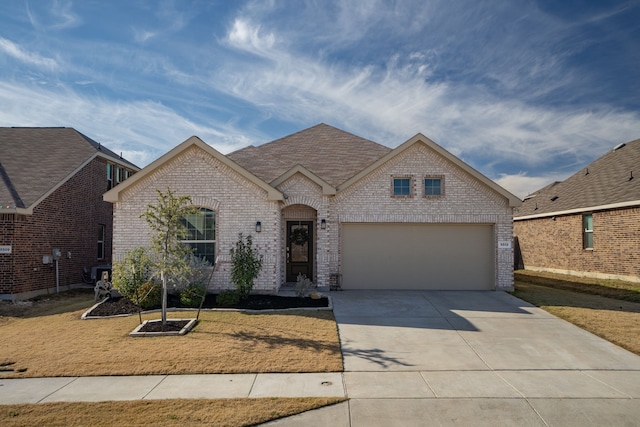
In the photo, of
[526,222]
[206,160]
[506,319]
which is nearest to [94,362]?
[206,160]

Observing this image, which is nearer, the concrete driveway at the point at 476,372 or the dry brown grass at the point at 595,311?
the concrete driveway at the point at 476,372

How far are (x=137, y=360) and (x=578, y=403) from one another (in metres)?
6.91

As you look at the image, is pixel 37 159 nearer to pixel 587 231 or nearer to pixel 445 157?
pixel 445 157

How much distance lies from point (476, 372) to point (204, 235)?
8826 millimetres

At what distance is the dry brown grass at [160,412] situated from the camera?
4805mm

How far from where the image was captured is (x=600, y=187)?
61.5 feet

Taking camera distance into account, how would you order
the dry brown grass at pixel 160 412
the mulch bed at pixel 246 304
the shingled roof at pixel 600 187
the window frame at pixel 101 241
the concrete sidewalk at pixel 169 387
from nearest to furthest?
the dry brown grass at pixel 160 412 < the concrete sidewalk at pixel 169 387 < the mulch bed at pixel 246 304 < the shingled roof at pixel 600 187 < the window frame at pixel 101 241

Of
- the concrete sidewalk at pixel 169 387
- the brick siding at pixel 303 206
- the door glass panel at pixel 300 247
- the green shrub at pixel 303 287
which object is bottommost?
the concrete sidewalk at pixel 169 387

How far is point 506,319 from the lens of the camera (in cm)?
990

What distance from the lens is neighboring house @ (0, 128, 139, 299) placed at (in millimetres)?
12930

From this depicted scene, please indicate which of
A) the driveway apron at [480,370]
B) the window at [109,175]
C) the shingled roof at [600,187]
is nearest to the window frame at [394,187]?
the driveway apron at [480,370]

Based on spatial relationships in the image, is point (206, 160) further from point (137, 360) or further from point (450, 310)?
point (450, 310)

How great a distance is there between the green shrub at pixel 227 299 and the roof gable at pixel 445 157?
202 inches

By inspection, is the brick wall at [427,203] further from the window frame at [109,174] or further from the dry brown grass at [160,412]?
the window frame at [109,174]
